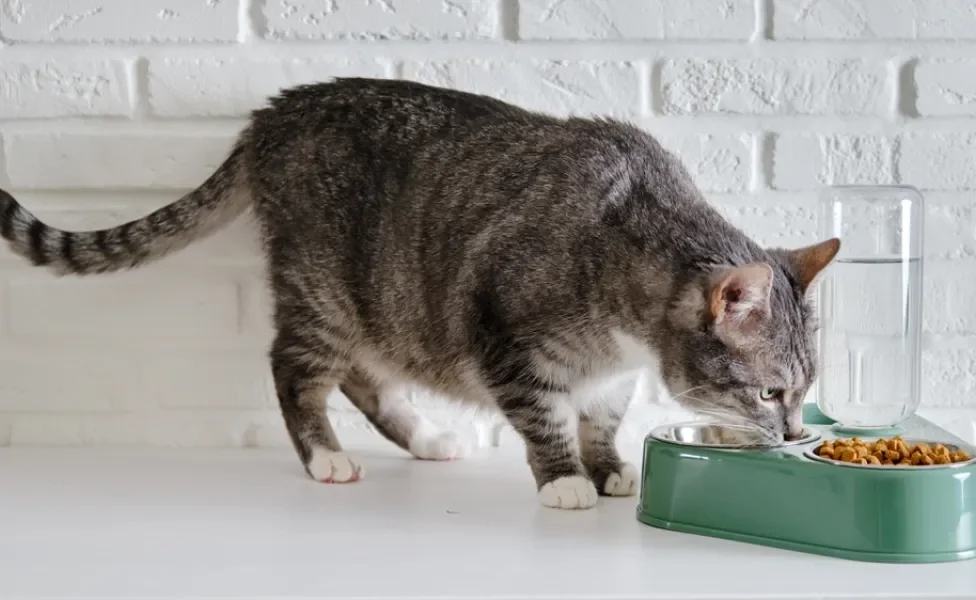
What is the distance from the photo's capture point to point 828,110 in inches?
77.3

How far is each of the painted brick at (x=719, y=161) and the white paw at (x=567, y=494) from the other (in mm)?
616

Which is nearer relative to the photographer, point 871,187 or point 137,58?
point 871,187

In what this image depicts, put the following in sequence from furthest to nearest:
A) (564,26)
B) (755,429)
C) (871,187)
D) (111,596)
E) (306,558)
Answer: (564,26) < (871,187) < (755,429) < (306,558) < (111,596)

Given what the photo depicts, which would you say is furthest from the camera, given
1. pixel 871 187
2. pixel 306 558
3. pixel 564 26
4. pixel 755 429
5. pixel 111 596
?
pixel 564 26

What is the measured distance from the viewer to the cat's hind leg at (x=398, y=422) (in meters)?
1.92

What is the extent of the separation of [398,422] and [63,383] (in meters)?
0.58

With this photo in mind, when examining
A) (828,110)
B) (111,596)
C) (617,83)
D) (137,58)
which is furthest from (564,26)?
(111,596)

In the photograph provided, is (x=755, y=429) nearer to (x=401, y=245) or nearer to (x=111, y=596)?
(x=401, y=245)

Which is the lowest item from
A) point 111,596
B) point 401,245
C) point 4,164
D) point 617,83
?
point 111,596

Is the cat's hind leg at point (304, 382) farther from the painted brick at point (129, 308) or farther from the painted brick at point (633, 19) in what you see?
the painted brick at point (633, 19)

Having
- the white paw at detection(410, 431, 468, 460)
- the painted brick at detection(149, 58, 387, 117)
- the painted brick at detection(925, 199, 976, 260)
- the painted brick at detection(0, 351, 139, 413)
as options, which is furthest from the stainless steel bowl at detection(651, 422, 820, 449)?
the painted brick at detection(0, 351, 139, 413)

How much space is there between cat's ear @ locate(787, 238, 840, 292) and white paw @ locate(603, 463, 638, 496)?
39 cm

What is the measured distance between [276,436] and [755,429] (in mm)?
899

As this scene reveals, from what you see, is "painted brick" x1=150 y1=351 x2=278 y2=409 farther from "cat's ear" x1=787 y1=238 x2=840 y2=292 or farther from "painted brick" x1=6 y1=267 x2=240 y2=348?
"cat's ear" x1=787 y1=238 x2=840 y2=292
